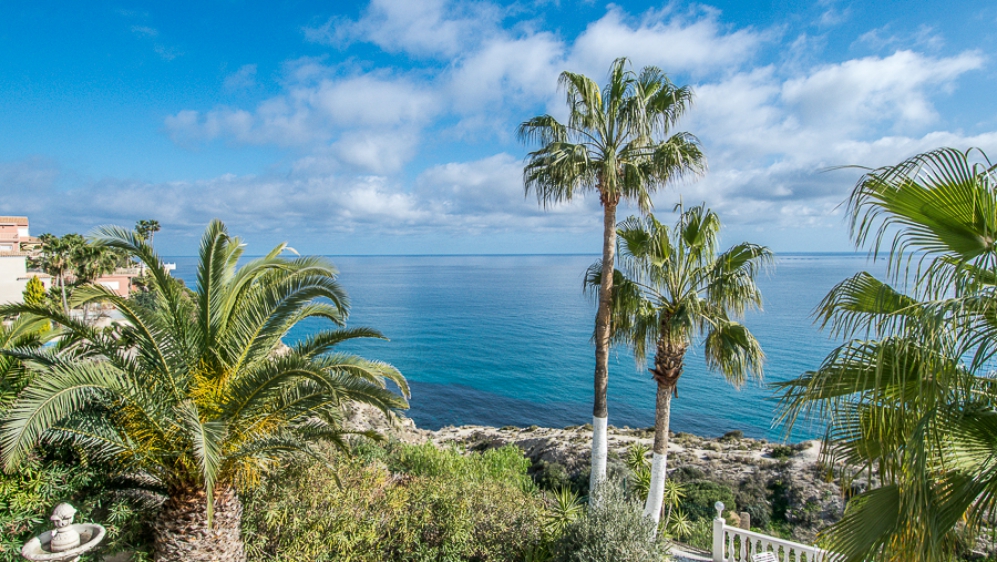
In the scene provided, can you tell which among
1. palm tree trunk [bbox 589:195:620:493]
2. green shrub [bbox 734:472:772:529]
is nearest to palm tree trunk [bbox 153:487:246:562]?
palm tree trunk [bbox 589:195:620:493]

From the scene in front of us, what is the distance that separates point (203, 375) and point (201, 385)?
0.53 feet

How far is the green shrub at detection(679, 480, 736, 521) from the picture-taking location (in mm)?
16109

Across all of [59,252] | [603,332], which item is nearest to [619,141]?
[603,332]

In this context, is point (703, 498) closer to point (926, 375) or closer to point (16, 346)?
point (926, 375)

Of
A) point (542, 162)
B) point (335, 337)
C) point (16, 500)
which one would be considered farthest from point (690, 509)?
point (16, 500)

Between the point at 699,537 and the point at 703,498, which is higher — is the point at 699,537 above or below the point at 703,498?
above

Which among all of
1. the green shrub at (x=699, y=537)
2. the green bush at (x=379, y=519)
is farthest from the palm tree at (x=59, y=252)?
the green shrub at (x=699, y=537)

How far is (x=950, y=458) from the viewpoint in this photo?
3.10 meters

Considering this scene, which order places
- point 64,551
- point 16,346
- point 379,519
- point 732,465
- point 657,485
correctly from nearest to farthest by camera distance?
point 64,551
point 16,346
point 379,519
point 657,485
point 732,465

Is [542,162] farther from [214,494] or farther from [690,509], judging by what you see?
[690,509]

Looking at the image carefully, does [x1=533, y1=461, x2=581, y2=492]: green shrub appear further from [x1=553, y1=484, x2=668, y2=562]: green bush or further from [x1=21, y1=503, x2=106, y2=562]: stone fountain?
[x1=21, y1=503, x2=106, y2=562]: stone fountain

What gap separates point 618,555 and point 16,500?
7.56 metres

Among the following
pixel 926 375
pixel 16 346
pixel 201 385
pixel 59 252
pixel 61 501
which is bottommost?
pixel 61 501

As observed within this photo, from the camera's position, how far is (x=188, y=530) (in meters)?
6.62
